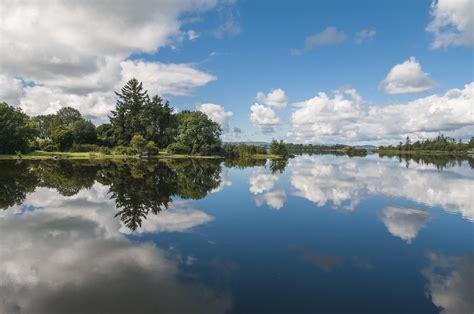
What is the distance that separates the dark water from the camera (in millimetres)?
9242

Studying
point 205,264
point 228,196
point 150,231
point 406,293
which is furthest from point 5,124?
point 406,293

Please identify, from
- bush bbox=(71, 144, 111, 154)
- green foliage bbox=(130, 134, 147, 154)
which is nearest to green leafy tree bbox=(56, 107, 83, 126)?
bush bbox=(71, 144, 111, 154)

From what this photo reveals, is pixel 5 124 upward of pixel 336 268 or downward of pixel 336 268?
upward

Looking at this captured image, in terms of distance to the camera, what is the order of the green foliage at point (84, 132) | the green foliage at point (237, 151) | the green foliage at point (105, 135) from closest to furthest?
1. the green foliage at point (84, 132)
2. the green foliage at point (105, 135)
3. the green foliage at point (237, 151)

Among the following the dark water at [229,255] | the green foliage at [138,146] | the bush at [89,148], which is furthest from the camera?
the bush at [89,148]

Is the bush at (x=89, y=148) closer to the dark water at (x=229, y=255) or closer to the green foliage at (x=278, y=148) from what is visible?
the green foliage at (x=278, y=148)

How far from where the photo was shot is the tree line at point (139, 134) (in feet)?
296

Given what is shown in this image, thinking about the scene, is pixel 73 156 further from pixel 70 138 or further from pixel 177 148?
pixel 177 148

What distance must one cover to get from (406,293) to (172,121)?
375 feet

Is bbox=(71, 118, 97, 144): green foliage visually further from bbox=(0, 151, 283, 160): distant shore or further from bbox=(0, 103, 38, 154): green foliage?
bbox=(0, 103, 38, 154): green foliage

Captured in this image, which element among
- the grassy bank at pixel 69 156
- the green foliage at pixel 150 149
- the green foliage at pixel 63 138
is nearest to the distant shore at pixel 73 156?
the grassy bank at pixel 69 156

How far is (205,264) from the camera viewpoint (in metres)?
12.1

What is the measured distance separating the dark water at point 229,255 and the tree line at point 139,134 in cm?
6902

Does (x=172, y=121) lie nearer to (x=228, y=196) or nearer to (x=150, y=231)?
(x=228, y=196)
